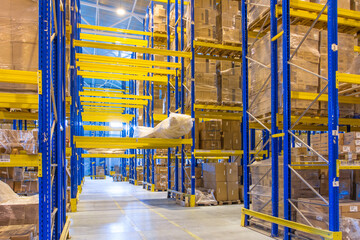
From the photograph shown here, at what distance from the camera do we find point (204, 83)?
406 inches

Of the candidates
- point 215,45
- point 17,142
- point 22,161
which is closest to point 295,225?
point 22,161

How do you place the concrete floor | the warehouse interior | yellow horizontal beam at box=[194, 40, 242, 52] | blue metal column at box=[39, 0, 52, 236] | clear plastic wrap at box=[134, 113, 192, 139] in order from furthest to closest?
yellow horizontal beam at box=[194, 40, 242, 52], clear plastic wrap at box=[134, 113, 192, 139], the concrete floor, the warehouse interior, blue metal column at box=[39, 0, 52, 236]

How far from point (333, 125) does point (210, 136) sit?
624 centimetres

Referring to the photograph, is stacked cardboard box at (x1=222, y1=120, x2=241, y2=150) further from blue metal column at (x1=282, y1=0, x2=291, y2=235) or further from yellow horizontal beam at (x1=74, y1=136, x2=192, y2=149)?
blue metal column at (x1=282, y1=0, x2=291, y2=235)

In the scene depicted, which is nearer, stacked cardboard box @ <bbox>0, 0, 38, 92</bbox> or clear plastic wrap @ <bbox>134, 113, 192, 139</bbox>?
stacked cardboard box @ <bbox>0, 0, 38, 92</bbox>

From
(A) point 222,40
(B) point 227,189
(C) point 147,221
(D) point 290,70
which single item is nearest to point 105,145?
(C) point 147,221

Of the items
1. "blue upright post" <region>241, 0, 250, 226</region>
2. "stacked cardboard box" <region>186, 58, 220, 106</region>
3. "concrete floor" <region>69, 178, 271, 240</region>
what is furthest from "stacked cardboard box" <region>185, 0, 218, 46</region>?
"concrete floor" <region>69, 178, 271, 240</region>

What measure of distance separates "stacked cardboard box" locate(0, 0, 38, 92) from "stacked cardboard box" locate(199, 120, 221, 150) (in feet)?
23.9

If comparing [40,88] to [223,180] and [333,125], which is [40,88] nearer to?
[333,125]

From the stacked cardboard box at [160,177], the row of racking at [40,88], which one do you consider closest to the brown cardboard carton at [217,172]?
the stacked cardboard box at [160,177]

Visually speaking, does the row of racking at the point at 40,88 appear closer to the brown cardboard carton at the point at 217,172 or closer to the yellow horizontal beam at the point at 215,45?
the yellow horizontal beam at the point at 215,45

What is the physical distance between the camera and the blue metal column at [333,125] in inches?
181

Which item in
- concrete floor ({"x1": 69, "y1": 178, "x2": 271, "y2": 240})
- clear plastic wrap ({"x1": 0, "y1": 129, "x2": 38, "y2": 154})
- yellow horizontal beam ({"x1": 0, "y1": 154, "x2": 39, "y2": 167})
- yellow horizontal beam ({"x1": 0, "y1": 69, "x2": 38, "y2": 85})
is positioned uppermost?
yellow horizontal beam ({"x1": 0, "y1": 69, "x2": 38, "y2": 85})

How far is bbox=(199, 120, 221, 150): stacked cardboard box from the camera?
35.2ft
